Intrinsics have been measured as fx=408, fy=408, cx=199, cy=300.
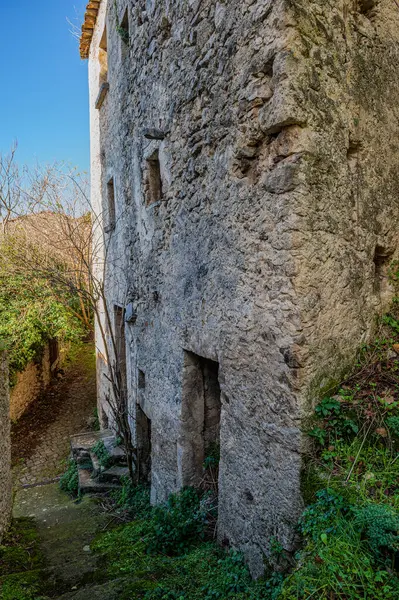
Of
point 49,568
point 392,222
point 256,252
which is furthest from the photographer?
point 49,568

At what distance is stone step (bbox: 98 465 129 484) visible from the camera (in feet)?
22.3

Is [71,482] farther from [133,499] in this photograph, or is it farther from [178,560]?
[178,560]

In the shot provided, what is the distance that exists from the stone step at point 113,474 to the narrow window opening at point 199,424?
284 cm

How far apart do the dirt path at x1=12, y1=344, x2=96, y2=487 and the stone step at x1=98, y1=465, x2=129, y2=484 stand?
2554 millimetres

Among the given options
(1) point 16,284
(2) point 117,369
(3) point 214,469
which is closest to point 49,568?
(3) point 214,469

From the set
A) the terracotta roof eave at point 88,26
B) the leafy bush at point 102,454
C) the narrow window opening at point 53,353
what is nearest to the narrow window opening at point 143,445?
the leafy bush at point 102,454

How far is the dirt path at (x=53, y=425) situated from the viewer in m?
9.41

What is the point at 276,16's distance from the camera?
2.47 metres

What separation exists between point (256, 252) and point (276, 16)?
1.43 metres

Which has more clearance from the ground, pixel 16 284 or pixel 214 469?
pixel 16 284

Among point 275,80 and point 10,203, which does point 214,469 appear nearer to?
point 275,80

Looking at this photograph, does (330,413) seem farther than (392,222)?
No

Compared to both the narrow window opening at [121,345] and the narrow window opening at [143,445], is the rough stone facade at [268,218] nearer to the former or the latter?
the narrow window opening at [143,445]

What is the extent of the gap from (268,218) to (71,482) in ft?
23.3
